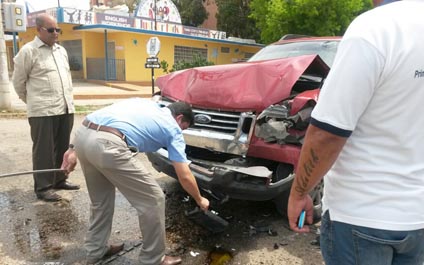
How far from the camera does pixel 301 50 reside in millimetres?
5105

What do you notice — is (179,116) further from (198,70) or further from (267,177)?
(198,70)

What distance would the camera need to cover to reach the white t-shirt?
1.22 meters

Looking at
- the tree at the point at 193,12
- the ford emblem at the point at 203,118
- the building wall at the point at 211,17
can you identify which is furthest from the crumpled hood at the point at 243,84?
the building wall at the point at 211,17

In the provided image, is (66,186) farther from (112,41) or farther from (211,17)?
(211,17)

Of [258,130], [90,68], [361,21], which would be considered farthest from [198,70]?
[90,68]

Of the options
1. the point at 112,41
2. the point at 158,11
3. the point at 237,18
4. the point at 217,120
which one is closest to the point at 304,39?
the point at 217,120

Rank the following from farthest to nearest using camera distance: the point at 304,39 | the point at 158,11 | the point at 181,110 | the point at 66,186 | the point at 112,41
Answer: the point at 158,11 < the point at 112,41 < the point at 304,39 < the point at 66,186 < the point at 181,110

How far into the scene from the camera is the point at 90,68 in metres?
22.5

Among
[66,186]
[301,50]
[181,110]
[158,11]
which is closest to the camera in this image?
[181,110]

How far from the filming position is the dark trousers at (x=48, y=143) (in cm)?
420

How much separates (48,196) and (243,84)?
251cm

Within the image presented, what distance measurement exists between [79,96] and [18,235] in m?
11.7

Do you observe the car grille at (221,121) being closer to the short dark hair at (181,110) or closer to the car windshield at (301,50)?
the short dark hair at (181,110)

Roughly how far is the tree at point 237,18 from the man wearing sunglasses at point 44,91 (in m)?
26.6
